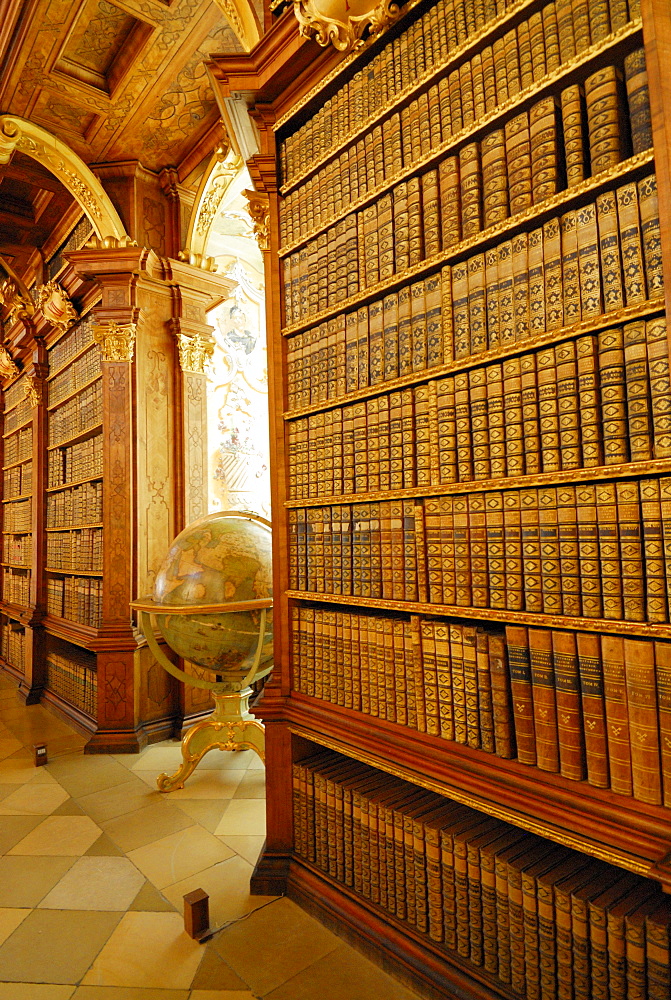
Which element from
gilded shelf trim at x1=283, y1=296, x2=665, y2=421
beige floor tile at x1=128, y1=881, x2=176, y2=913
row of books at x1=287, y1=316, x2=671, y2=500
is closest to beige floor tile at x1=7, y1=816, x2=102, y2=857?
beige floor tile at x1=128, y1=881, x2=176, y2=913

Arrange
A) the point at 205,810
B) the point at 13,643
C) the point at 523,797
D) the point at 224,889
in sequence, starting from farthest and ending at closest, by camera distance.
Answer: the point at 13,643 < the point at 205,810 < the point at 224,889 < the point at 523,797

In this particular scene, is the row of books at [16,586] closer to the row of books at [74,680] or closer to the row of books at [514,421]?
the row of books at [74,680]

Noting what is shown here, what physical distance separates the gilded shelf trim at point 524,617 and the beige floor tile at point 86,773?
8.11 feet

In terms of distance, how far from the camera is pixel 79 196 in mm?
4574

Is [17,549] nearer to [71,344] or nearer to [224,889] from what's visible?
[71,344]

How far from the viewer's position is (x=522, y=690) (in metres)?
1.70

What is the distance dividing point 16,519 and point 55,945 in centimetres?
576

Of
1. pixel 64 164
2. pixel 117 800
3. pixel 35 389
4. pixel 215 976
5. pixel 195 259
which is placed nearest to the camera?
pixel 215 976

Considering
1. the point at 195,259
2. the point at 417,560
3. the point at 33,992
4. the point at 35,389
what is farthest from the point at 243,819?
the point at 35,389

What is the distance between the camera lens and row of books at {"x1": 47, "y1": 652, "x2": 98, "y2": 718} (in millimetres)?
4816

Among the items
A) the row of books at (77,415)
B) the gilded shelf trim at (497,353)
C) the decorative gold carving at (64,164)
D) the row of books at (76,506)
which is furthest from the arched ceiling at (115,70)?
the row of books at (76,506)

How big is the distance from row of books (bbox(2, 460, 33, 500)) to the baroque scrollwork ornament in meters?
5.70

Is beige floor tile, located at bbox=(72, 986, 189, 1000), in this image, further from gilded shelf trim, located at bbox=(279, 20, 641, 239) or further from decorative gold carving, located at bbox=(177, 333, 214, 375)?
decorative gold carving, located at bbox=(177, 333, 214, 375)

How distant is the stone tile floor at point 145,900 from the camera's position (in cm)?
199
